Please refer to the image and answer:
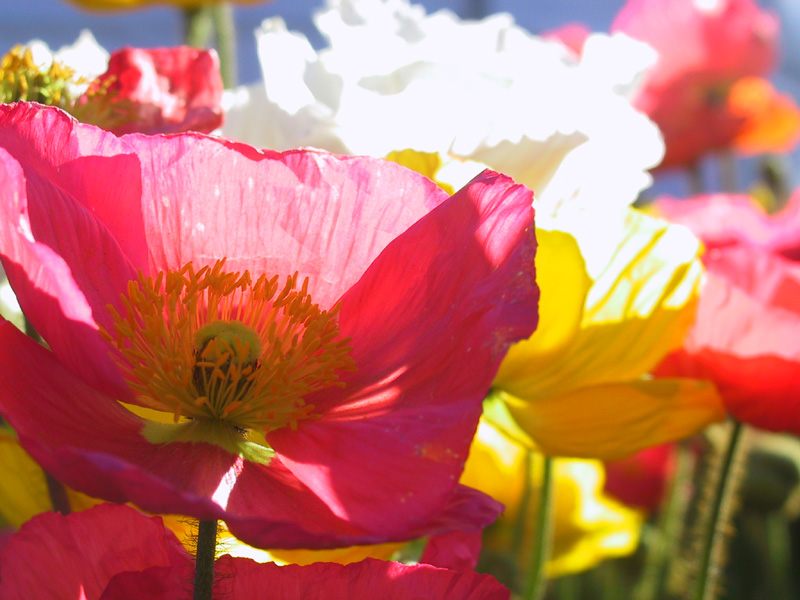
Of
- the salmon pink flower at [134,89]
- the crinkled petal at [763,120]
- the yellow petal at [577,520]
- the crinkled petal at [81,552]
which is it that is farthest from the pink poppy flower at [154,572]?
the crinkled petal at [763,120]

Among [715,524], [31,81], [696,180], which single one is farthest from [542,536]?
[696,180]

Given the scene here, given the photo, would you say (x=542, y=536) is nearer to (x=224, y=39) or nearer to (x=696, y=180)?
(x=224, y=39)

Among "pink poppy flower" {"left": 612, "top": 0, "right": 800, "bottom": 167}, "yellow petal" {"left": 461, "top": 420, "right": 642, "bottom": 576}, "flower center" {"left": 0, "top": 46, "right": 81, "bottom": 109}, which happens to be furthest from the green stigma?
"pink poppy flower" {"left": 612, "top": 0, "right": 800, "bottom": 167}

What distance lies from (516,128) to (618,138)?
48 mm

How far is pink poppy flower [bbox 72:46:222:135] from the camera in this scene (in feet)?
1.29

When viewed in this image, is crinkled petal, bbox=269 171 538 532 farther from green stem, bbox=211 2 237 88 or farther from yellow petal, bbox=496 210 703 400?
green stem, bbox=211 2 237 88

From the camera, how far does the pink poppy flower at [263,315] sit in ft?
0.92

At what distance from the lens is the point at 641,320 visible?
18.2 inches

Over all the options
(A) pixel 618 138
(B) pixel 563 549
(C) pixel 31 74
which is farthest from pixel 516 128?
(B) pixel 563 549

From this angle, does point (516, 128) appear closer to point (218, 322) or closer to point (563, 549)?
point (218, 322)

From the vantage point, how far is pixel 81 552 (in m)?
0.30

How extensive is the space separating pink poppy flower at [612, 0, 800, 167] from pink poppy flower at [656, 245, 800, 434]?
60 centimetres

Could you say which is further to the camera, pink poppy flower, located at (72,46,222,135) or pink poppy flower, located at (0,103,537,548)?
pink poppy flower, located at (72,46,222,135)

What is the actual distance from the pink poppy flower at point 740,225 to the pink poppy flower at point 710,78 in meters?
0.36
